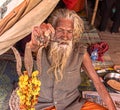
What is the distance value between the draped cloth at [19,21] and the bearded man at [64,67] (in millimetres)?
187

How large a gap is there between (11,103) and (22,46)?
69 centimetres

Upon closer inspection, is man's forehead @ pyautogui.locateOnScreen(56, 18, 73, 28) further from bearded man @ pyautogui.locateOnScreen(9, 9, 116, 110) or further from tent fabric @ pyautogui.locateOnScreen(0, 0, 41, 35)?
tent fabric @ pyautogui.locateOnScreen(0, 0, 41, 35)

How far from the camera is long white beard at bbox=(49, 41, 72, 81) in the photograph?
1.59m

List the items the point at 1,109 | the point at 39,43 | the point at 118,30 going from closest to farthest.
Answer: the point at 39,43 → the point at 1,109 → the point at 118,30

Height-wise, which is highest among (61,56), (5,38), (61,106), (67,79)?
(5,38)

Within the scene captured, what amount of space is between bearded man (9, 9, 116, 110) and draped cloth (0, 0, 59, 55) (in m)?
0.19

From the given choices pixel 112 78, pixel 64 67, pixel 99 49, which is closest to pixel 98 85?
pixel 64 67

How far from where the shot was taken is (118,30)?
12.1 ft


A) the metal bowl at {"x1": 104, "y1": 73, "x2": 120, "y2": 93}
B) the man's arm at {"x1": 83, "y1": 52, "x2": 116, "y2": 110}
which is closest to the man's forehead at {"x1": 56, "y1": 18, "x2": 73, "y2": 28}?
the man's arm at {"x1": 83, "y1": 52, "x2": 116, "y2": 110}

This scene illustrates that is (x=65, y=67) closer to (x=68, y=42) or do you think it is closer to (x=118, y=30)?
(x=68, y=42)

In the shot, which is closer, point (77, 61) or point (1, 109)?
point (77, 61)

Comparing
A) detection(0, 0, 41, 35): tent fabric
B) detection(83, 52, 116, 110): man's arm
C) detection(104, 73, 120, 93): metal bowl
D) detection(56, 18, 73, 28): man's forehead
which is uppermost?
detection(0, 0, 41, 35): tent fabric

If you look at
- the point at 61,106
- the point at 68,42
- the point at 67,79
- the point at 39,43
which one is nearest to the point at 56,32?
the point at 68,42

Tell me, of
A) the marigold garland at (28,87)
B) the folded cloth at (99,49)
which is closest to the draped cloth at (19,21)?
the marigold garland at (28,87)
